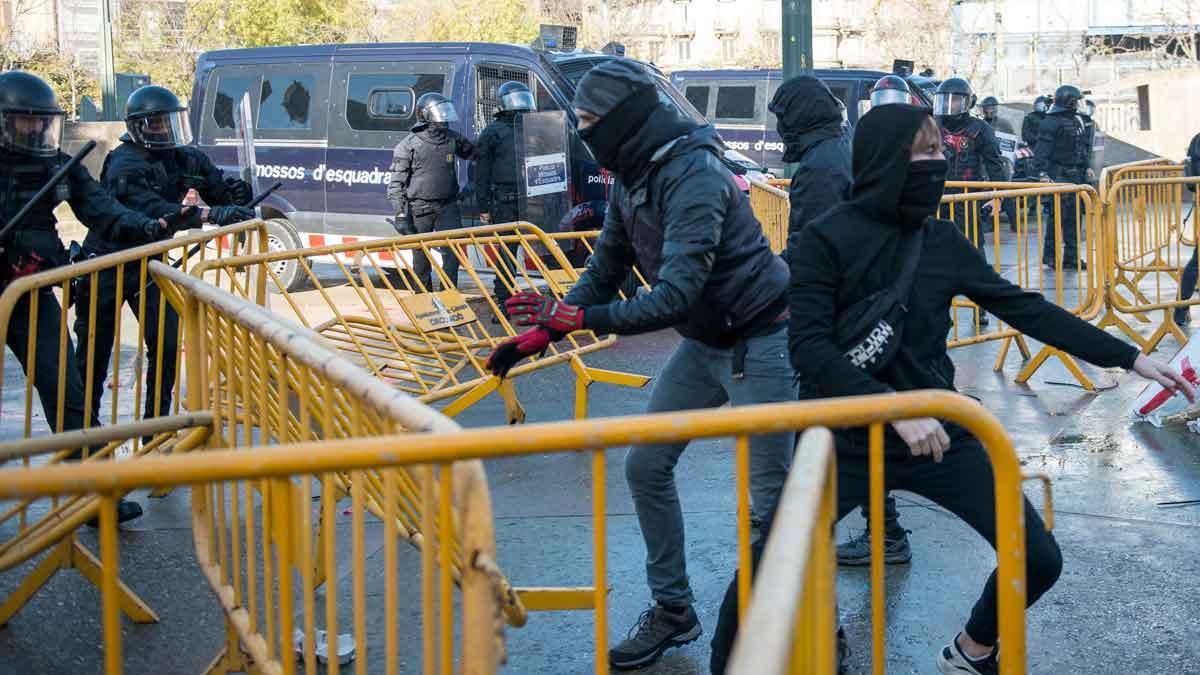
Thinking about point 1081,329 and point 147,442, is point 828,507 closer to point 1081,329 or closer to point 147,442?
point 1081,329

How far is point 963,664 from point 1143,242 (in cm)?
682

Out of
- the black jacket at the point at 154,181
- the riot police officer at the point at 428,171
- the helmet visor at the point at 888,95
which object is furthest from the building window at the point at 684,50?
the black jacket at the point at 154,181

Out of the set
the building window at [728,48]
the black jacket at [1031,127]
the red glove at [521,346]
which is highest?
the building window at [728,48]

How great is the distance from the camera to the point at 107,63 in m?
19.8

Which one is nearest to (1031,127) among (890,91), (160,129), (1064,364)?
(890,91)

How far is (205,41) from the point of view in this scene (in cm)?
3281

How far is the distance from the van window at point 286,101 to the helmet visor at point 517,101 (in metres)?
2.59

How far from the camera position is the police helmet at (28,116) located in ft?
19.4

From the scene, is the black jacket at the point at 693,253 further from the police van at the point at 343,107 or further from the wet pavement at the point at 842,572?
the police van at the point at 343,107

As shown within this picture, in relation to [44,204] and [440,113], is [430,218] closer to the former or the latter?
[440,113]

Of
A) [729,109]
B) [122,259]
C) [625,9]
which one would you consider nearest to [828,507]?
[122,259]

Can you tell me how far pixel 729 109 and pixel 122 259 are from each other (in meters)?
14.7

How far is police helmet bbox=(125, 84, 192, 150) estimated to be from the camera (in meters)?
7.02

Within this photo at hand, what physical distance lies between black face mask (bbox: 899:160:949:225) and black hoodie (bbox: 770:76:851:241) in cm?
251
